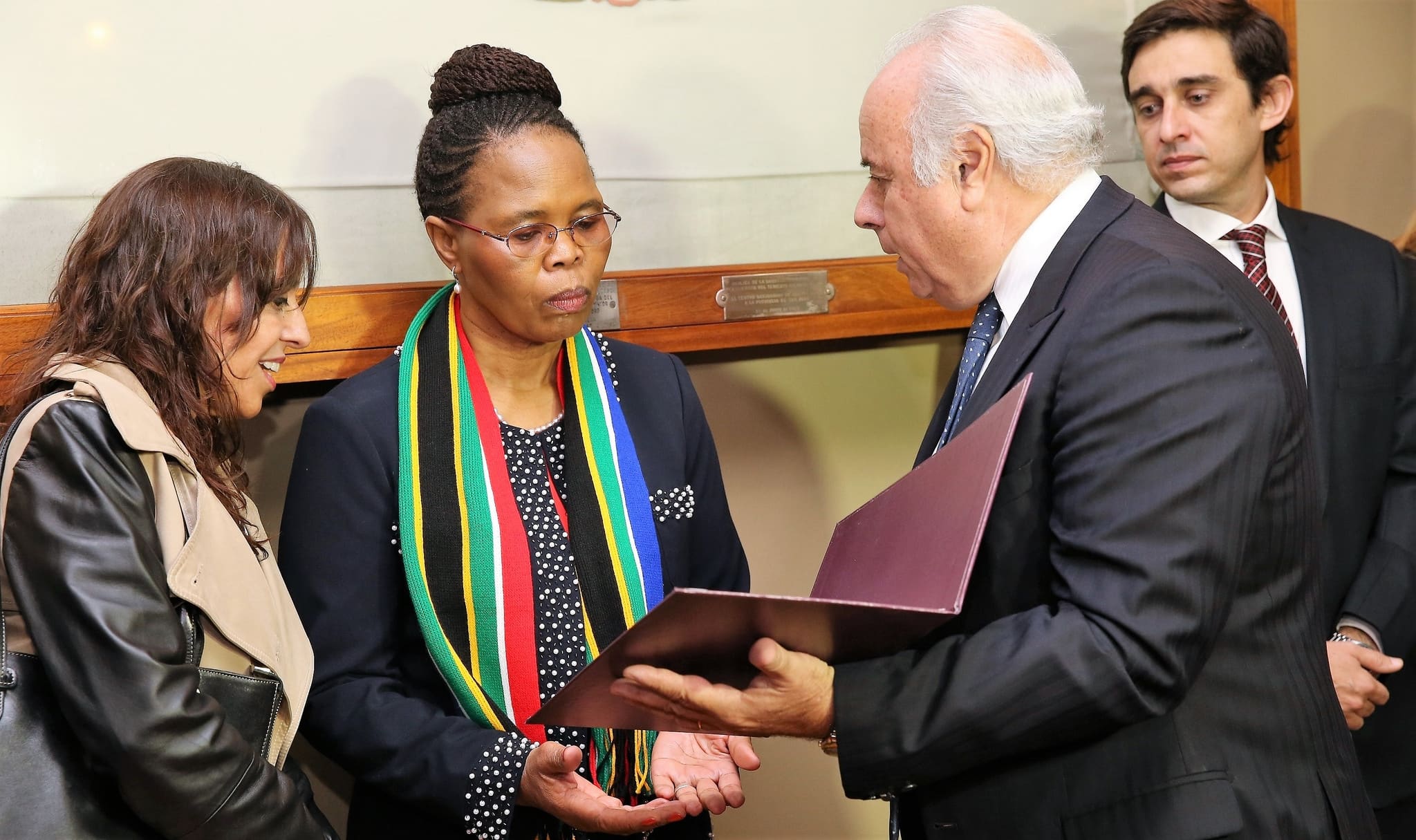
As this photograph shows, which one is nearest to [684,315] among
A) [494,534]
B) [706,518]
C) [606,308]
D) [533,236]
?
[606,308]

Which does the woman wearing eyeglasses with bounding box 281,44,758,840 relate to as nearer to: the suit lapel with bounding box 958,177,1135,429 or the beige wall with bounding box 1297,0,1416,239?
the suit lapel with bounding box 958,177,1135,429

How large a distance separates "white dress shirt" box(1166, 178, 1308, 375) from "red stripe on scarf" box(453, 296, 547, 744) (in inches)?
55.7

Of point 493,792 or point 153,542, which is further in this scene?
point 493,792

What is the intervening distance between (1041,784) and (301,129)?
1.50 meters

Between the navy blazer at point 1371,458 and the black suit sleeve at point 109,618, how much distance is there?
1.84 meters

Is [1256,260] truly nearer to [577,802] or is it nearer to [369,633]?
[577,802]

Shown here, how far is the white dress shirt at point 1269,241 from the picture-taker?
235 centimetres

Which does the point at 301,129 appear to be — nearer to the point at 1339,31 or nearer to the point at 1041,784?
the point at 1041,784

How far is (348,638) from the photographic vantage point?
171 centimetres

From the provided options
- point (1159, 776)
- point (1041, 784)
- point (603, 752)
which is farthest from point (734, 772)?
point (1159, 776)

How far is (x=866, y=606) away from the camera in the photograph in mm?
1176

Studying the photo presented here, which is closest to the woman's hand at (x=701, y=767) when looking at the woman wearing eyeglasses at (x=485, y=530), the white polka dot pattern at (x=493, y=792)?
the woman wearing eyeglasses at (x=485, y=530)

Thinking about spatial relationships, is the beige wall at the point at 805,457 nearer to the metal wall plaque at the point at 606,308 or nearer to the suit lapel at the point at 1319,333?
the metal wall plaque at the point at 606,308

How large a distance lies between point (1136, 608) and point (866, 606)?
0.27 metres
